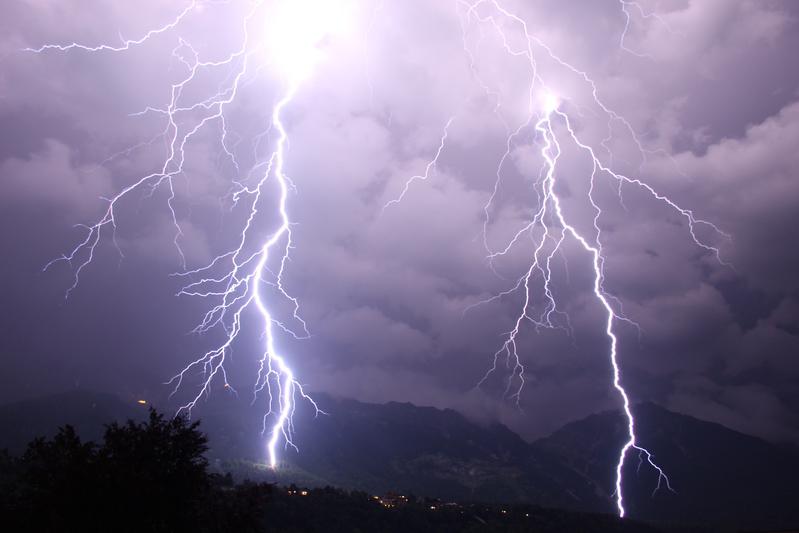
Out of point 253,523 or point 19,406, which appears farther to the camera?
point 19,406

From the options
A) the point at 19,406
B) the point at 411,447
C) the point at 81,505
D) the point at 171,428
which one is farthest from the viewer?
the point at 411,447

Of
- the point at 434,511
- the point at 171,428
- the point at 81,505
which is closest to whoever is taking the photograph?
the point at 81,505

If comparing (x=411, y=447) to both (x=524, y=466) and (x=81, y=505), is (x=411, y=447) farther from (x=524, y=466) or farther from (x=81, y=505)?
(x=81, y=505)

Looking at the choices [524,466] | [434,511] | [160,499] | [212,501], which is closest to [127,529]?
[160,499]

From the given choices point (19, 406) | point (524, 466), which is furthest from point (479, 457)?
point (19, 406)

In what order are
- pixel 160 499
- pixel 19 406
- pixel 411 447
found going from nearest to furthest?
pixel 160 499, pixel 19 406, pixel 411 447

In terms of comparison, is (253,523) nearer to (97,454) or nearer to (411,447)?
(97,454)

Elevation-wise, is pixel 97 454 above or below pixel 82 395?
below

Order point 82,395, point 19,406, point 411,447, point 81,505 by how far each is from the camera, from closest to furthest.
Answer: point 81,505, point 19,406, point 82,395, point 411,447

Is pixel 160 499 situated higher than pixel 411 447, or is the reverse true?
pixel 411 447

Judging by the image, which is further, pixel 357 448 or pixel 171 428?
pixel 357 448
